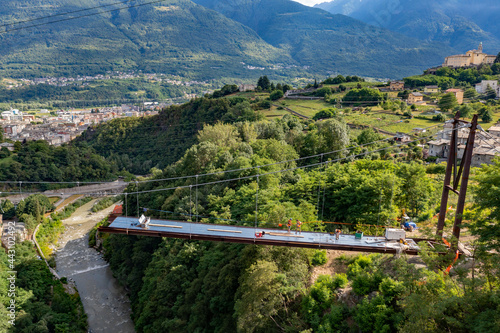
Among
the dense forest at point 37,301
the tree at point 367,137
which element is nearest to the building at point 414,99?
the tree at point 367,137

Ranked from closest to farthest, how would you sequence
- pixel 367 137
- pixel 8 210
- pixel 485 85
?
pixel 367 137
pixel 8 210
pixel 485 85

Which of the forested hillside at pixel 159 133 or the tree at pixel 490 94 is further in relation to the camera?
the forested hillside at pixel 159 133

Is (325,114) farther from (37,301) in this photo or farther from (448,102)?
(37,301)

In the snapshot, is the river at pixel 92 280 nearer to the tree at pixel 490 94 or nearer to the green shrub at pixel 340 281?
the green shrub at pixel 340 281

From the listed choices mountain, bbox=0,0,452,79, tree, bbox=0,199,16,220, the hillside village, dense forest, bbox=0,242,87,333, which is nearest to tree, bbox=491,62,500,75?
the hillside village

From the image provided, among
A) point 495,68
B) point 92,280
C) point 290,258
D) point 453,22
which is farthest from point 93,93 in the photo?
point 453,22

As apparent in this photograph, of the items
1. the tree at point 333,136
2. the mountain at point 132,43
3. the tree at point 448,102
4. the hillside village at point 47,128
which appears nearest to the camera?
the tree at point 333,136
